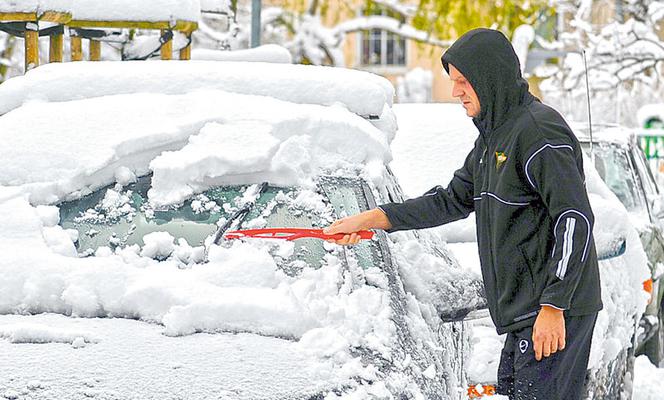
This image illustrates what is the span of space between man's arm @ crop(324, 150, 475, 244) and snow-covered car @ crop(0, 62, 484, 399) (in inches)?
2.9

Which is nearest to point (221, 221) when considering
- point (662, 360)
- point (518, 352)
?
point (518, 352)

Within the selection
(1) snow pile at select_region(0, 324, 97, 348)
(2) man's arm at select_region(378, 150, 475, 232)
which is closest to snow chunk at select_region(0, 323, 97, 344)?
(1) snow pile at select_region(0, 324, 97, 348)

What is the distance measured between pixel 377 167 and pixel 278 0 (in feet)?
81.7

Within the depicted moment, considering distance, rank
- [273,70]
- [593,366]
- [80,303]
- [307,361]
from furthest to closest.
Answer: [593,366] → [273,70] → [80,303] → [307,361]

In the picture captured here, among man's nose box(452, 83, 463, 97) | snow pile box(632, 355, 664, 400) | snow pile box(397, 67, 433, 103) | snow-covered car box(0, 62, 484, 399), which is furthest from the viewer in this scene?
snow pile box(397, 67, 433, 103)

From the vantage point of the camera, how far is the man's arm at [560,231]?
3.76 m

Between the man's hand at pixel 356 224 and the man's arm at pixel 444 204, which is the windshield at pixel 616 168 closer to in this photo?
the man's arm at pixel 444 204

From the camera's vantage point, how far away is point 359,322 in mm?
3576

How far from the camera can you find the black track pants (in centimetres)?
392

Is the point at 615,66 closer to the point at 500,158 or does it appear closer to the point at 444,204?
the point at 444,204

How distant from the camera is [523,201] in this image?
12.8ft

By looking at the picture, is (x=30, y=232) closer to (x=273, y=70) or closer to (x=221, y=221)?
(x=221, y=221)

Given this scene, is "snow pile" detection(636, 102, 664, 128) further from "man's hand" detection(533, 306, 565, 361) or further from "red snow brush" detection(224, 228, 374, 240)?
"red snow brush" detection(224, 228, 374, 240)

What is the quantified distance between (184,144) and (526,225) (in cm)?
111
